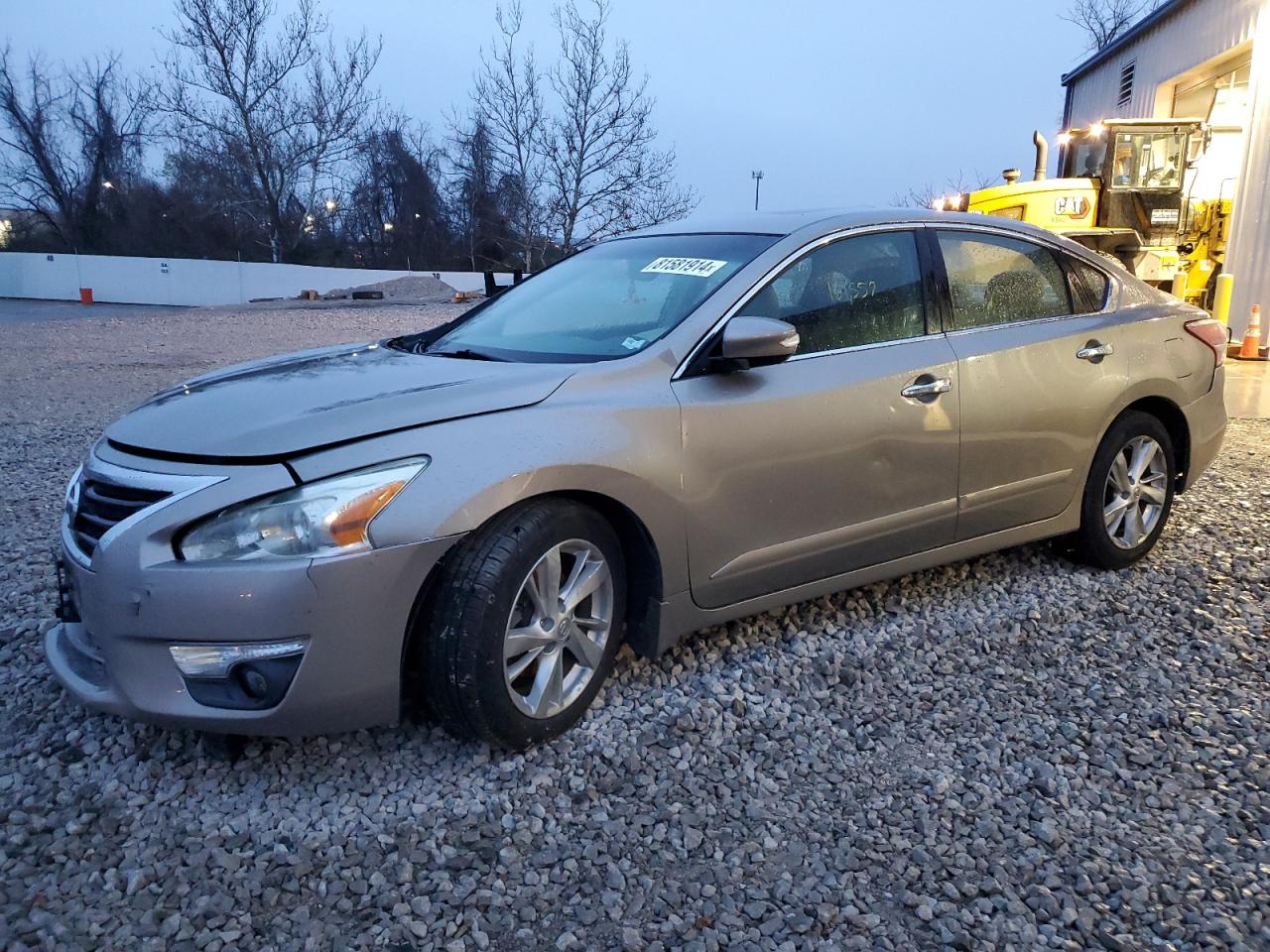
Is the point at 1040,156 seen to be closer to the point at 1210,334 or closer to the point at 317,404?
the point at 1210,334

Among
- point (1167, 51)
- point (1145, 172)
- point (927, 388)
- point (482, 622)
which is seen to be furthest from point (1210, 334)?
point (1167, 51)

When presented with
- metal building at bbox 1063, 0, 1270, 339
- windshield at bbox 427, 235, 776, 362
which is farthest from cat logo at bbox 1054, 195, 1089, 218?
windshield at bbox 427, 235, 776, 362

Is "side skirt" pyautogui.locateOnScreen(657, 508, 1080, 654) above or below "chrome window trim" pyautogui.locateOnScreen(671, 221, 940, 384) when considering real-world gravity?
below

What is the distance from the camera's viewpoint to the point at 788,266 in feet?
11.4

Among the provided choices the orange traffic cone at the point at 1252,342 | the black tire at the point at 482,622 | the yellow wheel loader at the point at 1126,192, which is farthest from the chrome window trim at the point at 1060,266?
the orange traffic cone at the point at 1252,342

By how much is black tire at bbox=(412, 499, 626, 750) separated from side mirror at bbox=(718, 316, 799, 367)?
0.72 meters

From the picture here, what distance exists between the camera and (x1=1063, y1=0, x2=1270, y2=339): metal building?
14.3 m

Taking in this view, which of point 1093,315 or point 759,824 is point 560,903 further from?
point 1093,315

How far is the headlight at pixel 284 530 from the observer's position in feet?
8.16

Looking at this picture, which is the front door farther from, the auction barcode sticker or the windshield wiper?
the windshield wiper

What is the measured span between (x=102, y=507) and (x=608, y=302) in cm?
182

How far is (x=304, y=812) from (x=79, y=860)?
21.0 inches

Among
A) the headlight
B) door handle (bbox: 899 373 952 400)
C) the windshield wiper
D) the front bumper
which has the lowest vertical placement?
the front bumper

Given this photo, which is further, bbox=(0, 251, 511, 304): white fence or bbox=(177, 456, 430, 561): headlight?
bbox=(0, 251, 511, 304): white fence
